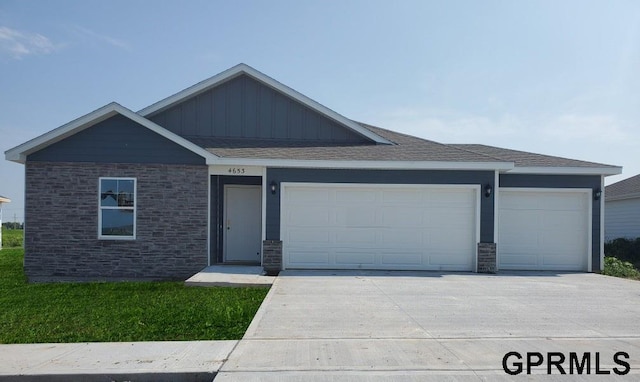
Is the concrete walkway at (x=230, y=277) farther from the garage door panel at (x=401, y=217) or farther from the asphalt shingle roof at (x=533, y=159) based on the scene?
the asphalt shingle roof at (x=533, y=159)

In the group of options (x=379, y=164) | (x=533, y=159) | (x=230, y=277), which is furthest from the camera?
(x=533, y=159)

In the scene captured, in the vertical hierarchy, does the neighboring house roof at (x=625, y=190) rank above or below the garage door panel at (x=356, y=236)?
above

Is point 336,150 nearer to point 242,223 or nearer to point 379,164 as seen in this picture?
point 379,164

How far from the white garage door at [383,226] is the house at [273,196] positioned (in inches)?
1.0

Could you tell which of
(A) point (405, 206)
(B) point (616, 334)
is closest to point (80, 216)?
(A) point (405, 206)

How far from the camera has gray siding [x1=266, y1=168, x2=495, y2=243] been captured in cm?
1217

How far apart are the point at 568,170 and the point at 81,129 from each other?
40.7 feet

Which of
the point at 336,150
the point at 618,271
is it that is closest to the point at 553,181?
the point at 618,271

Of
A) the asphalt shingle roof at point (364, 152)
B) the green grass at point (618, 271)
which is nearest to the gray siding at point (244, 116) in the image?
the asphalt shingle roof at point (364, 152)

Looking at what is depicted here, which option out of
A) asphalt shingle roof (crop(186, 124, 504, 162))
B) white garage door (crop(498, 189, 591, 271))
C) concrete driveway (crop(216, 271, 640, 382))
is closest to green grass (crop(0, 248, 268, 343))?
concrete driveway (crop(216, 271, 640, 382))

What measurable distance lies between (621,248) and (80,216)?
1880 centimetres

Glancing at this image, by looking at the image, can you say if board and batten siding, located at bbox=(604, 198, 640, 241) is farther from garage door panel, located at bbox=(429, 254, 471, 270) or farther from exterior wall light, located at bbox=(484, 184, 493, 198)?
garage door panel, located at bbox=(429, 254, 471, 270)

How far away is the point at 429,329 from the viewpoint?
21.5ft

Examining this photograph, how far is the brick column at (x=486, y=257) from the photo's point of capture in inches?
481
